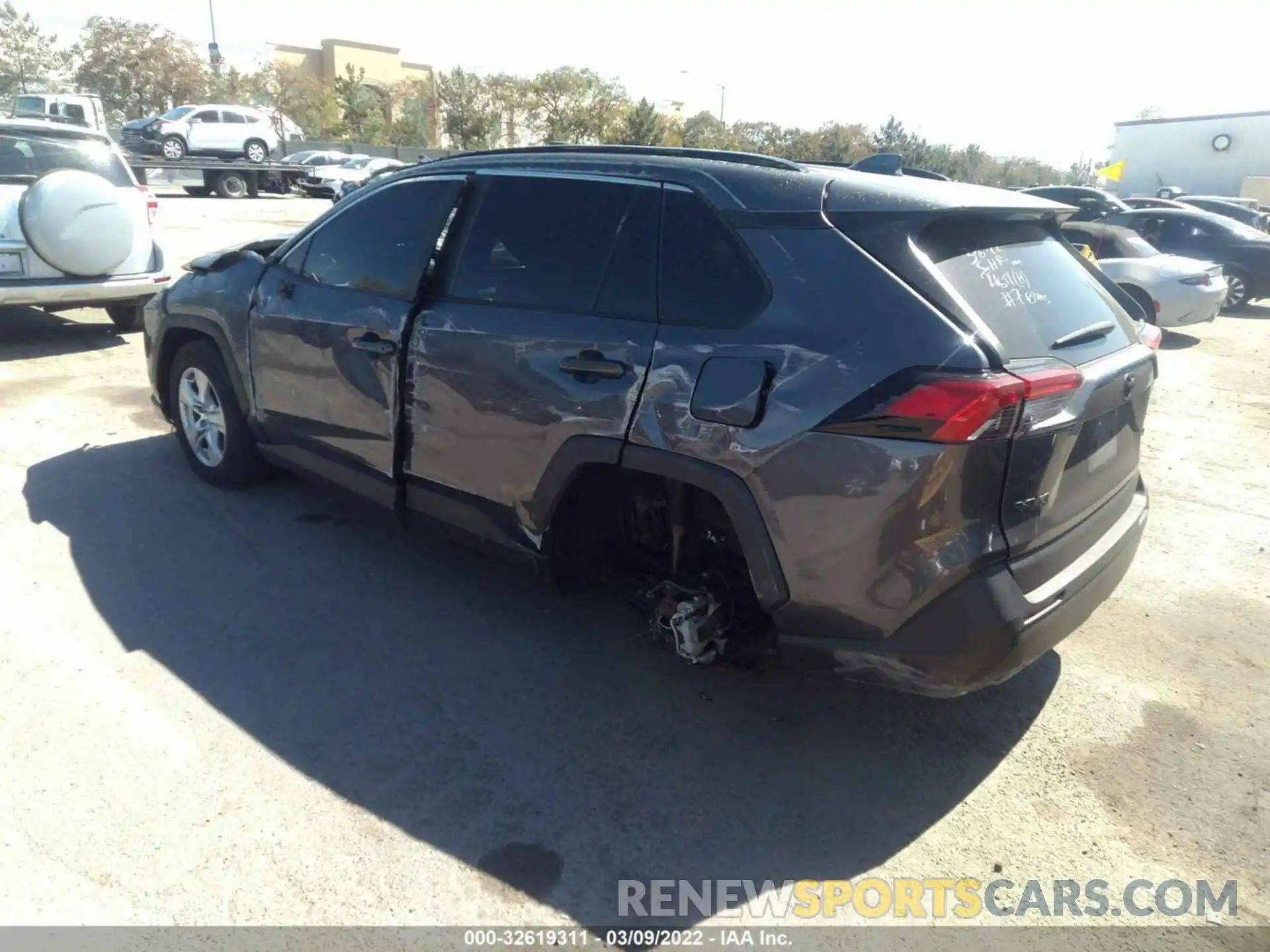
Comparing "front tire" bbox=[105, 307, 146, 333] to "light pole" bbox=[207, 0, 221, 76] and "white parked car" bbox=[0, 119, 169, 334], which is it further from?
"light pole" bbox=[207, 0, 221, 76]

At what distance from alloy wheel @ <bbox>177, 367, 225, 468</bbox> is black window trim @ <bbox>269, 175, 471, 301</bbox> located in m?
0.91

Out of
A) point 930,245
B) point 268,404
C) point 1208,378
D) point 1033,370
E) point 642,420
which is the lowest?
point 1208,378

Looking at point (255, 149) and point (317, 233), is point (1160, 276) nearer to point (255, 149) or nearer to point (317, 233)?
point (317, 233)

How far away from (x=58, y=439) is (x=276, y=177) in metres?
25.1

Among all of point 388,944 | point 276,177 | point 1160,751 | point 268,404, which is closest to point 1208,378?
point 1160,751

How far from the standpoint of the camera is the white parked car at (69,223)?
6.89 metres

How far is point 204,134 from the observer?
29.6 m

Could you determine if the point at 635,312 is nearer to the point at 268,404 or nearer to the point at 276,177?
the point at 268,404

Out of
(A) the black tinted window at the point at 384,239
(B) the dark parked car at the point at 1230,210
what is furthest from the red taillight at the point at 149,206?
(B) the dark parked car at the point at 1230,210

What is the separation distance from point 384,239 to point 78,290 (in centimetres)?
497

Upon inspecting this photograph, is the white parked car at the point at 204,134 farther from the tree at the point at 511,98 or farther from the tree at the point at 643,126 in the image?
the tree at the point at 511,98

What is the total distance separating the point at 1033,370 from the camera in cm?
248

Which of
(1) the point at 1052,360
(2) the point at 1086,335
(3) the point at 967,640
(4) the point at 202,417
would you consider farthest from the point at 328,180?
(3) the point at 967,640

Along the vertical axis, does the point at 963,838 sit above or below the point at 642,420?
below
